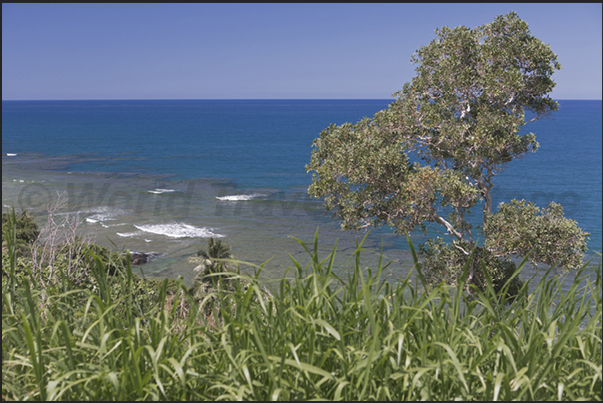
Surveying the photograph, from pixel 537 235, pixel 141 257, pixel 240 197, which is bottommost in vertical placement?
pixel 141 257

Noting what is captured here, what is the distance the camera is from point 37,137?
98500mm

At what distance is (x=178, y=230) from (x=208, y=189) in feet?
56.9

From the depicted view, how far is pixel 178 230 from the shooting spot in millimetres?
36812

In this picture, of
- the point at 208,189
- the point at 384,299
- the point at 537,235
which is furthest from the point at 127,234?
the point at 384,299

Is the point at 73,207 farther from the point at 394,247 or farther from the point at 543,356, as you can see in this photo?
the point at 543,356

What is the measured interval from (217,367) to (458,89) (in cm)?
1069

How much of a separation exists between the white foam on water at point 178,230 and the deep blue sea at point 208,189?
0.08 metres

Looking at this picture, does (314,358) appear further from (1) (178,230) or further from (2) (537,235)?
(1) (178,230)

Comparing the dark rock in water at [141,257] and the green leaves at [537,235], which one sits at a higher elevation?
the green leaves at [537,235]

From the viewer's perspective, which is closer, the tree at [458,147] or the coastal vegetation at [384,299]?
the coastal vegetation at [384,299]

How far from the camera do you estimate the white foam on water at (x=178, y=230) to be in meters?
35.7

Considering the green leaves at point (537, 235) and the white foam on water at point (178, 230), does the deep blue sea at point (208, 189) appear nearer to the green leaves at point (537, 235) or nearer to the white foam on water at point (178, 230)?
the white foam on water at point (178, 230)

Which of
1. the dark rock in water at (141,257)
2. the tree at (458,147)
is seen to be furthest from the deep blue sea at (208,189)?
the tree at (458,147)

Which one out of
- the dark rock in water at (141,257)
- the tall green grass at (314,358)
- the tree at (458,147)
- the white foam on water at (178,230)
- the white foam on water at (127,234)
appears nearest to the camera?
the tall green grass at (314,358)
